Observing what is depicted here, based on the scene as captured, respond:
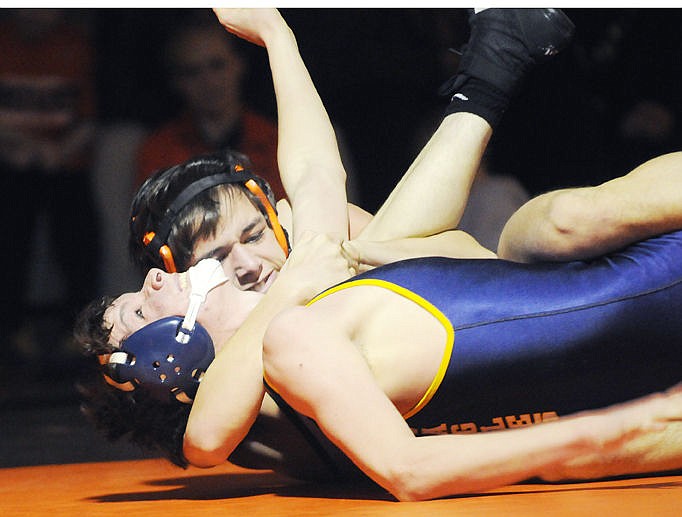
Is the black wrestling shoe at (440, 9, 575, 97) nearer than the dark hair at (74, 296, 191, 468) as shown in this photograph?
No

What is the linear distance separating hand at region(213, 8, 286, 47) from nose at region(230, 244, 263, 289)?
0.63 m

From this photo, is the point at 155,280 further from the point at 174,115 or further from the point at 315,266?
the point at 174,115

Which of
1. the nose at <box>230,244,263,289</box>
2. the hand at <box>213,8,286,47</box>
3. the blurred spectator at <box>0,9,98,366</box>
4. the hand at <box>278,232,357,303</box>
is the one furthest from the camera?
the blurred spectator at <box>0,9,98,366</box>

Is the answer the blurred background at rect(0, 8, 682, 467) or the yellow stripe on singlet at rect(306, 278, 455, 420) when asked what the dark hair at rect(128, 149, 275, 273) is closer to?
the yellow stripe on singlet at rect(306, 278, 455, 420)

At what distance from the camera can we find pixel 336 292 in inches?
73.5

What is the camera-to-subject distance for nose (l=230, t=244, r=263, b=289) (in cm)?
232

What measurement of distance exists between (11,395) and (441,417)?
8.26 ft

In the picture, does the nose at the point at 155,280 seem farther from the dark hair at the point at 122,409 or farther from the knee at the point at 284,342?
the knee at the point at 284,342

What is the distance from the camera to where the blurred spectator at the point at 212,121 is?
3578mm

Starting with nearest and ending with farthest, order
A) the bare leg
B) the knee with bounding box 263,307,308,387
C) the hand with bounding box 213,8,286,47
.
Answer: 1. the knee with bounding box 263,307,308,387
2. the bare leg
3. the hand with bounding box 213,8,286,47

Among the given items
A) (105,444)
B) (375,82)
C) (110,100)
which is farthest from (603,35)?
(105,444)

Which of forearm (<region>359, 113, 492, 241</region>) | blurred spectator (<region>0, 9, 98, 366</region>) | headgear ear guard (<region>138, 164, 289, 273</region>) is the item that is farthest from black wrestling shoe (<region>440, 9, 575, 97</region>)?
blurred spectator (<region>0, 9, 98, 366</region>)

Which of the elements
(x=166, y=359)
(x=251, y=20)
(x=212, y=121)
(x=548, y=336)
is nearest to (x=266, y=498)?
(x=166, y=359)

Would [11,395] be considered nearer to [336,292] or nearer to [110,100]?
[110,100]
